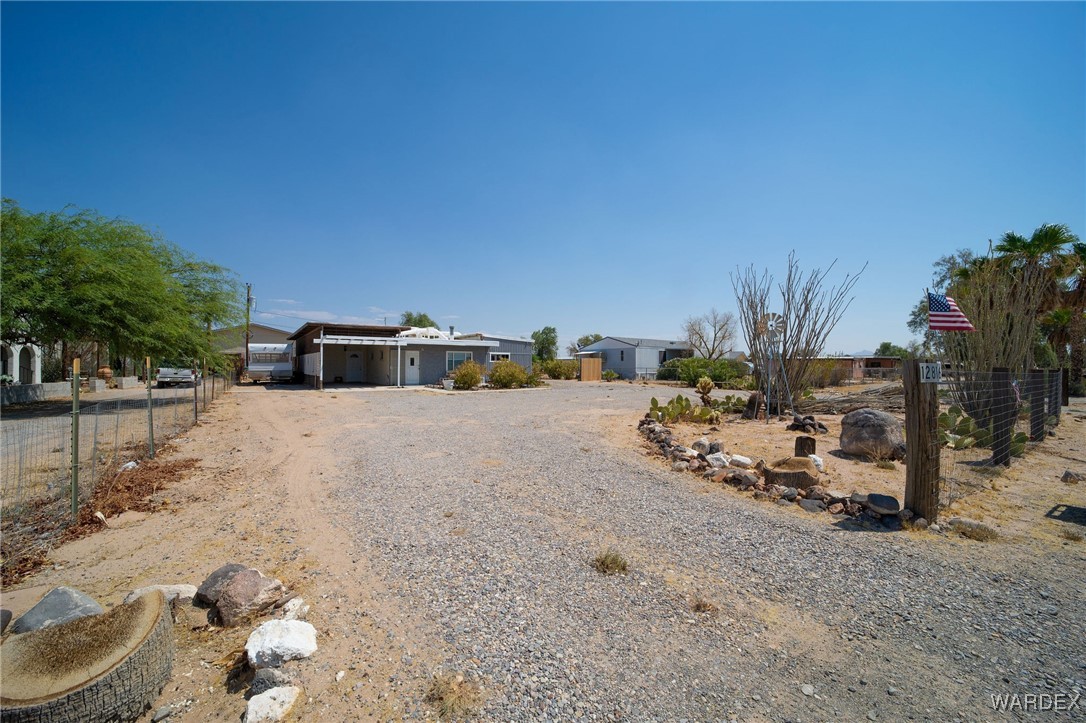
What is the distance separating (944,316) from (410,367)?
79.4 ft

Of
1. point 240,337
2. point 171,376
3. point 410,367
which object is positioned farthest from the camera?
point 410,367

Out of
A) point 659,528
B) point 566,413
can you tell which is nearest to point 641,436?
point 566,413

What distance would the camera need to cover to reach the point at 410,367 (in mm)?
27625

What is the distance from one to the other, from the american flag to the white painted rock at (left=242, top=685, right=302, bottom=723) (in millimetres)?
10479

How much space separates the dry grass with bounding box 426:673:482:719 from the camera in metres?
2.58

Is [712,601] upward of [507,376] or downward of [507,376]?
downward

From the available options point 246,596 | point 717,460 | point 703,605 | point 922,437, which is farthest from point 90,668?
point 717,460

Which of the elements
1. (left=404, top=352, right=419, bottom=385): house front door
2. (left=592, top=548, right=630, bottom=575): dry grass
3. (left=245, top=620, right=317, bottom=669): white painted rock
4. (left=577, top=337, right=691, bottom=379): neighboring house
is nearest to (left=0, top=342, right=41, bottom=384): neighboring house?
(left=404, top=352, right=419, bottom=385): house front door

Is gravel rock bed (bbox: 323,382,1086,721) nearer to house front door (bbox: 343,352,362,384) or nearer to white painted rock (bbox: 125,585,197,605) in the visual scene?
white painted rock (bbox: 125,585,197,605)

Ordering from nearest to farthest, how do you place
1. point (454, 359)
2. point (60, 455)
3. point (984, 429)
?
point (984, 429)
point (60, 455)
point (454, 359)

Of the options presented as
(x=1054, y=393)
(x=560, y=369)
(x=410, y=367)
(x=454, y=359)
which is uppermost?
(x=454, y=359)

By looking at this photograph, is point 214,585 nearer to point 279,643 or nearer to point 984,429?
point 279,643

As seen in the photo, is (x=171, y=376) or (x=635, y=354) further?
(x=635, y=354)

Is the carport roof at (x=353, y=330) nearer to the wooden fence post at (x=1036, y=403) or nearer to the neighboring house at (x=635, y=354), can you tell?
the neighboring house at (x=635, y=354)
